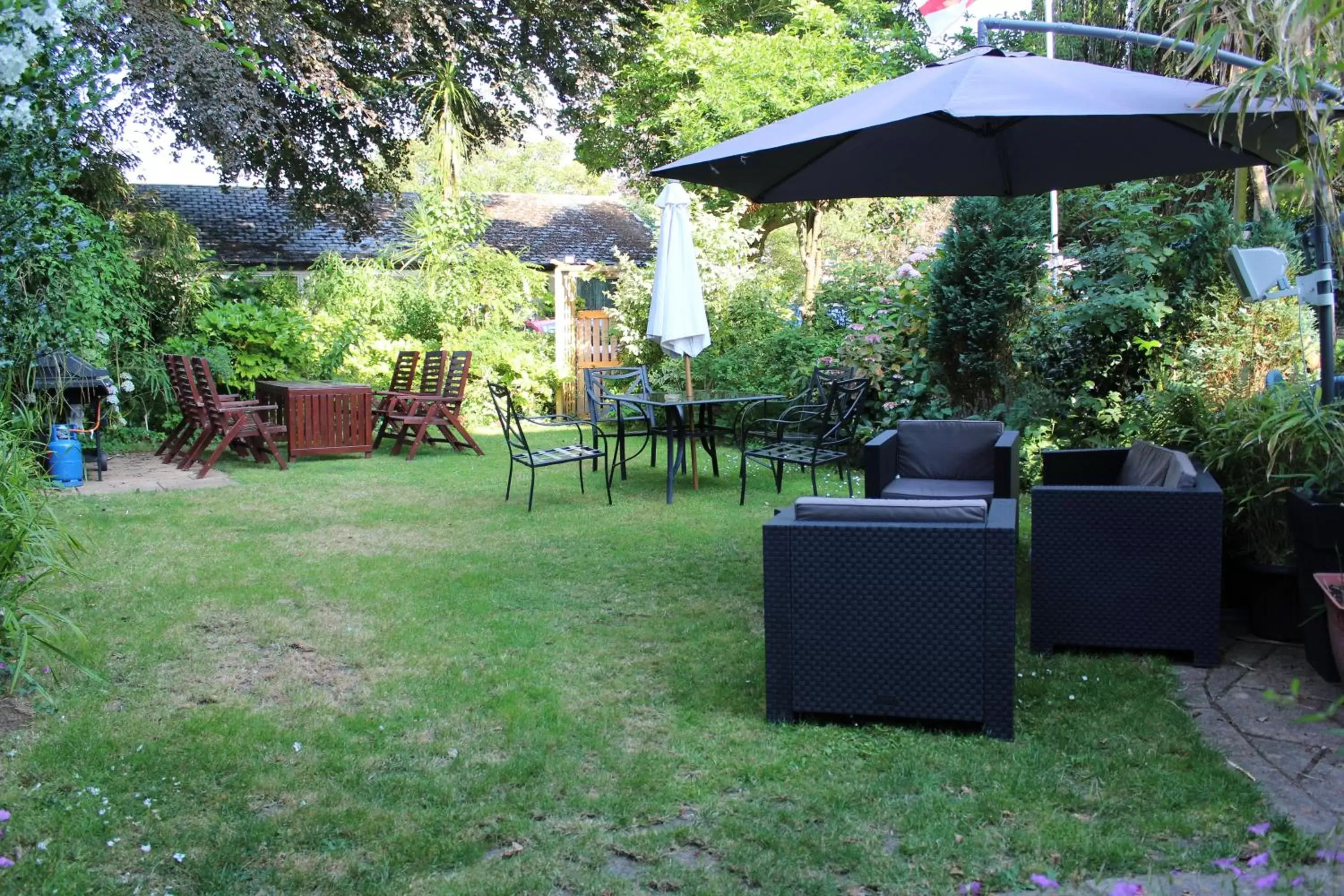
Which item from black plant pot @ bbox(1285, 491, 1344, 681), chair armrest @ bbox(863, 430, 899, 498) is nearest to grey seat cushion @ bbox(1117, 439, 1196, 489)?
black plant pot @ bbox(1285, 491, 1344, 681)

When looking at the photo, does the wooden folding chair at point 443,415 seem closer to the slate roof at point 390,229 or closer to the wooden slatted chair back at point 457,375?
the wooden slatted chair back at point 457,375

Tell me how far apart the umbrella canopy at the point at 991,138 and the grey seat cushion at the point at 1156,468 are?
1.13m

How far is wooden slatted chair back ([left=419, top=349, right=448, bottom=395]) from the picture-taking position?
1037 cm

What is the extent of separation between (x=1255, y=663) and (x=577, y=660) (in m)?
2.45

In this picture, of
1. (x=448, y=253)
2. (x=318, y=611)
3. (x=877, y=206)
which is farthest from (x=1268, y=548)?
(x=877, y=206)

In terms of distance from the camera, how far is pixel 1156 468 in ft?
13.0

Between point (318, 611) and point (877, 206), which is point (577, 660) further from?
point (877, 206)

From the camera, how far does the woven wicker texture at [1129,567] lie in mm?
3512

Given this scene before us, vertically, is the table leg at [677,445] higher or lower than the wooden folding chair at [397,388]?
lower

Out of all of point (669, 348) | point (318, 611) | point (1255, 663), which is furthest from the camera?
point (669, 348)

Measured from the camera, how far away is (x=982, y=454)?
17.6 ft

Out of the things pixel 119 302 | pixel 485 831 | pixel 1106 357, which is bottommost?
pixel 485 831

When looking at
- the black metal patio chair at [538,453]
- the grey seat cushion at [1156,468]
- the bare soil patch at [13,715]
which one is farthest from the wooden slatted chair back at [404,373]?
the grey seat cushion at [1156,468]

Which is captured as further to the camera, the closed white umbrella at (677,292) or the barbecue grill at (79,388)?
the barbecue grill at (79,388)
